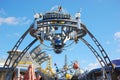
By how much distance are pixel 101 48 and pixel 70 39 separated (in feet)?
15.4

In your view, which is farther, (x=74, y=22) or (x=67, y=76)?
(x=67, y=76)

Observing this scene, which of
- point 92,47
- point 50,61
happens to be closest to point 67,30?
point 92,47

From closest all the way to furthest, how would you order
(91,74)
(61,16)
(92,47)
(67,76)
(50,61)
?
(61,16), (92,47), (91,74), (67,76), (50,61)

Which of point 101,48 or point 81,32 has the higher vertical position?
point 81,32

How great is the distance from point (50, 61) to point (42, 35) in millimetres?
65515

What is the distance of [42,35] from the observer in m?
31.4

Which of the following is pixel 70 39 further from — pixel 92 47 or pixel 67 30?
pixel 92 47

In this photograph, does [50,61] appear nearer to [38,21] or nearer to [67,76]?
[67,76]

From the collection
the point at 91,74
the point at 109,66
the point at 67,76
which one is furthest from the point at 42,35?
the point at 67,76

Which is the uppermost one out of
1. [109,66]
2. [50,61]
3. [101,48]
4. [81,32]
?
[50,61]

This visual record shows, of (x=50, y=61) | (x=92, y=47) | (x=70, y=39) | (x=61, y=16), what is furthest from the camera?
(x=50, y=61)

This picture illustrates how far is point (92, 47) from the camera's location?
3519 cm

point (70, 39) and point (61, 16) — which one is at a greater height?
point (61, 16)

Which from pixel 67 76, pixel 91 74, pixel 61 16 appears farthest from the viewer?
pixel 67 76
